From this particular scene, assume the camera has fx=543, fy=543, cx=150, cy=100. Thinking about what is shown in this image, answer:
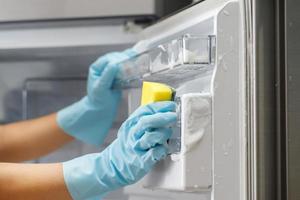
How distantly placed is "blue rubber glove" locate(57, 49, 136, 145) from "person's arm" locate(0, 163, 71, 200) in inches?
16.8

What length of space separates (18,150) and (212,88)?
916 mm

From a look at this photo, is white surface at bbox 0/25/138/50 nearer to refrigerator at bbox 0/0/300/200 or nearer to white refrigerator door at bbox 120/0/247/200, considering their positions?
refrigerator at bbox 0/0/300/200

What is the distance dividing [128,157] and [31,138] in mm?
689

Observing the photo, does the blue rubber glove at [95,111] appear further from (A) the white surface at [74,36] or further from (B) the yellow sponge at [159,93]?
(B) the yellow sponge at [159,93]

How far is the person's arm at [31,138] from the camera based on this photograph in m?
1.70

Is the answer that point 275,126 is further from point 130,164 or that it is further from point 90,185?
point 90,185

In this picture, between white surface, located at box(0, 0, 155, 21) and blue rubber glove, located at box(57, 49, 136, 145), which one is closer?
white surface, located at box(0, 0, 155, 21)

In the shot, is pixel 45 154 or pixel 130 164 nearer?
pixel 130 164

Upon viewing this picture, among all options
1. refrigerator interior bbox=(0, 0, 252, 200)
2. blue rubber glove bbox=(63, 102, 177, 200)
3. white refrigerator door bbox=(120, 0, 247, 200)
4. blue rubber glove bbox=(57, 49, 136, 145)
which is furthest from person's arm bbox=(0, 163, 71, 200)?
blue rubber glove bbox=(57, 49, 136, 145)

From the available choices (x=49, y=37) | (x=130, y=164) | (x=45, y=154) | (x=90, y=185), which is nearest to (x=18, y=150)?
(x=45, y=154)

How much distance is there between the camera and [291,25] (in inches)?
37.8

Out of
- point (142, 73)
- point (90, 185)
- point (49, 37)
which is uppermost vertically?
point (49, 37)

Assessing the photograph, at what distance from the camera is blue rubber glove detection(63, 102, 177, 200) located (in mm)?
1055

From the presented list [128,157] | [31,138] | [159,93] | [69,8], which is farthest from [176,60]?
[31,138]
